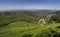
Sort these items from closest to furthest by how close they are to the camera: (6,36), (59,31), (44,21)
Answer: (59,31), (6,36), (44,21)

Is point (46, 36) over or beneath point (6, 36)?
over

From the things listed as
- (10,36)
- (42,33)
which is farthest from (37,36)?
(10,36)

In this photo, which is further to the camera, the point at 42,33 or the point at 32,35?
the point at 32,35

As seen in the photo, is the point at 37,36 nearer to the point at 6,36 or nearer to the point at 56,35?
the point at 56,35

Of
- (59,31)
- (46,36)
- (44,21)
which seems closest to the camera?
(46,36)

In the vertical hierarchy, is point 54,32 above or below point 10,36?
above

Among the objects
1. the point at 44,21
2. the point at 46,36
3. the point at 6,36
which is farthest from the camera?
the point at 44,21

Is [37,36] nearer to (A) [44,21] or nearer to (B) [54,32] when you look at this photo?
(B) [54,32]

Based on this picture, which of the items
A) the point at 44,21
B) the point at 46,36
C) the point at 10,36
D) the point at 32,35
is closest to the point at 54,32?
the point at 46,36

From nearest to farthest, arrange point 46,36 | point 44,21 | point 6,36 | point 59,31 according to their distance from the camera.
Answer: point 46,36 < point 59,31 < point 6,36 < point 44,21
